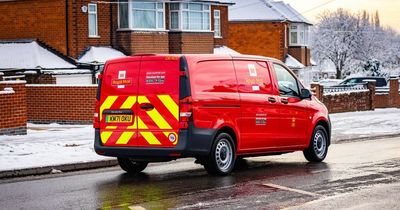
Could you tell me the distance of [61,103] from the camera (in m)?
24.4

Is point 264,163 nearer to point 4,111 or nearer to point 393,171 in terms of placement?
point 393,171

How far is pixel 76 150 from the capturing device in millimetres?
16109

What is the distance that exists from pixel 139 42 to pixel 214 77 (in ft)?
75.5

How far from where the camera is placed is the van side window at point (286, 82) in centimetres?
1387

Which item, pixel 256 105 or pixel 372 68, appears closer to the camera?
pixel 256 105

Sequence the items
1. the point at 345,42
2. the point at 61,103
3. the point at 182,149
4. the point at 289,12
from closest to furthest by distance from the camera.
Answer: the point at 182,149 < the point at 61,103 < the point at 289,12 < the point at 345,42

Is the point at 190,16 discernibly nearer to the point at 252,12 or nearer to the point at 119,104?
the point at 252,12

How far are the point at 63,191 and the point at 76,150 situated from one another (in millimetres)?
5304

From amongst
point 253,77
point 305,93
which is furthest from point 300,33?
point 253,77

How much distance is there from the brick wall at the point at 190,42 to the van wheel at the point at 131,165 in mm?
23925

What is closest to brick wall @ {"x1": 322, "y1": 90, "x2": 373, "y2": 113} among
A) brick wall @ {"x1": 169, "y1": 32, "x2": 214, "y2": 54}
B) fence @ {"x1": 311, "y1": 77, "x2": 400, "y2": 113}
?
fence @ {"x1": 311, "y1": 77, "x2": 400, "y2": 113}

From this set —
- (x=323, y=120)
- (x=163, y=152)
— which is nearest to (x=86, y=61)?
(x=323, y=120)

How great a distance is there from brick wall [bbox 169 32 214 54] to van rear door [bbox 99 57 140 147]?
24.7m

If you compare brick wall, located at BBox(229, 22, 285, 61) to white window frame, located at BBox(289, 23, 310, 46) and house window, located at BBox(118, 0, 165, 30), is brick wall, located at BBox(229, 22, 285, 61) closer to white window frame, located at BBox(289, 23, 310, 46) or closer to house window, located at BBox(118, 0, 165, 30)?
white window frame, located at BBox(289, 23, 310, 46)
